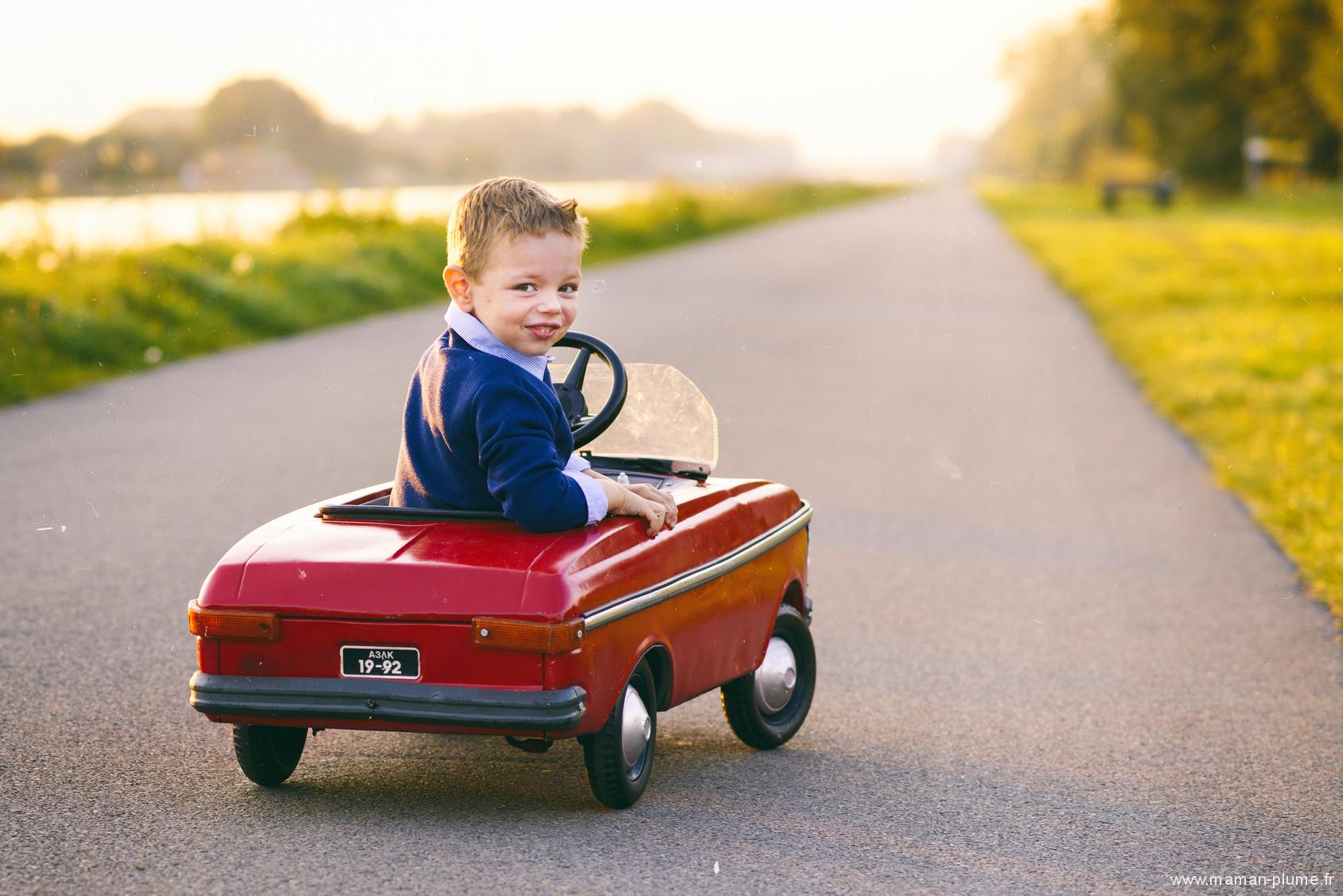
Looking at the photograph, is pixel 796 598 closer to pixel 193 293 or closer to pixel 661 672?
pixel 661 672

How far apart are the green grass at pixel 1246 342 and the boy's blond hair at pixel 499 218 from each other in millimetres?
3888

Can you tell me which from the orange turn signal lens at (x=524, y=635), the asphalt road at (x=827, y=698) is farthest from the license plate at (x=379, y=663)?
the asphalt road at (x=827, y=698)

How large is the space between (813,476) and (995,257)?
24.1 meters

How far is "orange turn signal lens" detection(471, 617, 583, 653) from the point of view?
3.60 meters

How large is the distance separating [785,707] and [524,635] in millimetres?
1394

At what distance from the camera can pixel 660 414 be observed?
4793mm

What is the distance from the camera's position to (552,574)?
3650 millimetres

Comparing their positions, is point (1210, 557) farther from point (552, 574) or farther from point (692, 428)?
point (552, 574)

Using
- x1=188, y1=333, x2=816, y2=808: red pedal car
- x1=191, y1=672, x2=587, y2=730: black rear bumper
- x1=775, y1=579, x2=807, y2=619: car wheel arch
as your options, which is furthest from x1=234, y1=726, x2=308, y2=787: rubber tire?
x1=775, y1=579, x2=807, y2=619: car wheel arch

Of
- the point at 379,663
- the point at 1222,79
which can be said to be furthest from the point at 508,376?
the point at 1222,79

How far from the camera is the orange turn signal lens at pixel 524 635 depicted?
3.60 m

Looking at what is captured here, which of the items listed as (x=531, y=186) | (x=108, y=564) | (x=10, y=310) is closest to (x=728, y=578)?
(x=531, y=186)

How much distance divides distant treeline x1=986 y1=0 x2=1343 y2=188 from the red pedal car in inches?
2062

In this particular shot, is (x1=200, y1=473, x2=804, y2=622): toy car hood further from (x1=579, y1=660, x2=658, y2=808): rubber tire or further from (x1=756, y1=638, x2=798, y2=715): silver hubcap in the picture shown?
(x1=756, y1=638, x2=798, y2=715): silver hubcap
